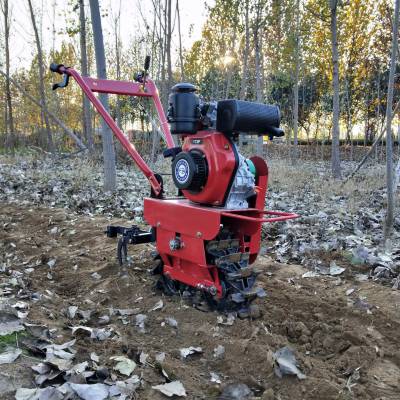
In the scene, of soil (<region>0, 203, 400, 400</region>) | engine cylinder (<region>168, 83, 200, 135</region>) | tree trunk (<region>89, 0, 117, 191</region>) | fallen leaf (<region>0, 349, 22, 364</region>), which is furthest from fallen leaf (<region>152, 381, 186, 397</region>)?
tree trunk (<region>89, 0, 117, 191</region>)

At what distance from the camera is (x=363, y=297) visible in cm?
379

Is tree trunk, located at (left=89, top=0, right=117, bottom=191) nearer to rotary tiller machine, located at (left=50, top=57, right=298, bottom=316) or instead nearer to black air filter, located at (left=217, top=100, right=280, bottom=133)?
rotary tiller machine, located at (left=50, top=57, right=298, bottom=316)

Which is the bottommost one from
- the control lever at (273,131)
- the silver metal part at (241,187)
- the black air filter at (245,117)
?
the silver metal part at (241,187)

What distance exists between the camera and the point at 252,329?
327cm

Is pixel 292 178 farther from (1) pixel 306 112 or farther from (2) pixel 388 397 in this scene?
(1) pixel 306 112

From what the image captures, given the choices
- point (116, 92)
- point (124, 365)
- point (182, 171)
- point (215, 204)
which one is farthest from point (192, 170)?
point (124, 365)

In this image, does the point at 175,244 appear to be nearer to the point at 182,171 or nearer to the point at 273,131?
the point at 182,171

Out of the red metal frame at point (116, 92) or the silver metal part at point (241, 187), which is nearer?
the silver metal part at point (241, 187)

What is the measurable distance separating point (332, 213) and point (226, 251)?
132 inches

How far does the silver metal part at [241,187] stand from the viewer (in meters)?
3.48

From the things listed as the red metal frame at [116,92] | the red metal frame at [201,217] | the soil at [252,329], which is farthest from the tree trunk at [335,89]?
the red metal frame at [201,217]

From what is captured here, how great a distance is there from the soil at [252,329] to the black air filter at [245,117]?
140 centimetres

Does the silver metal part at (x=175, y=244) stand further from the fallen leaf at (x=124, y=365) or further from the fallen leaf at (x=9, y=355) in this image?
the fallen leaf at (x=9, y=355)

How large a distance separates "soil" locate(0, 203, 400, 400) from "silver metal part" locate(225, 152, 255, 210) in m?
0.85
